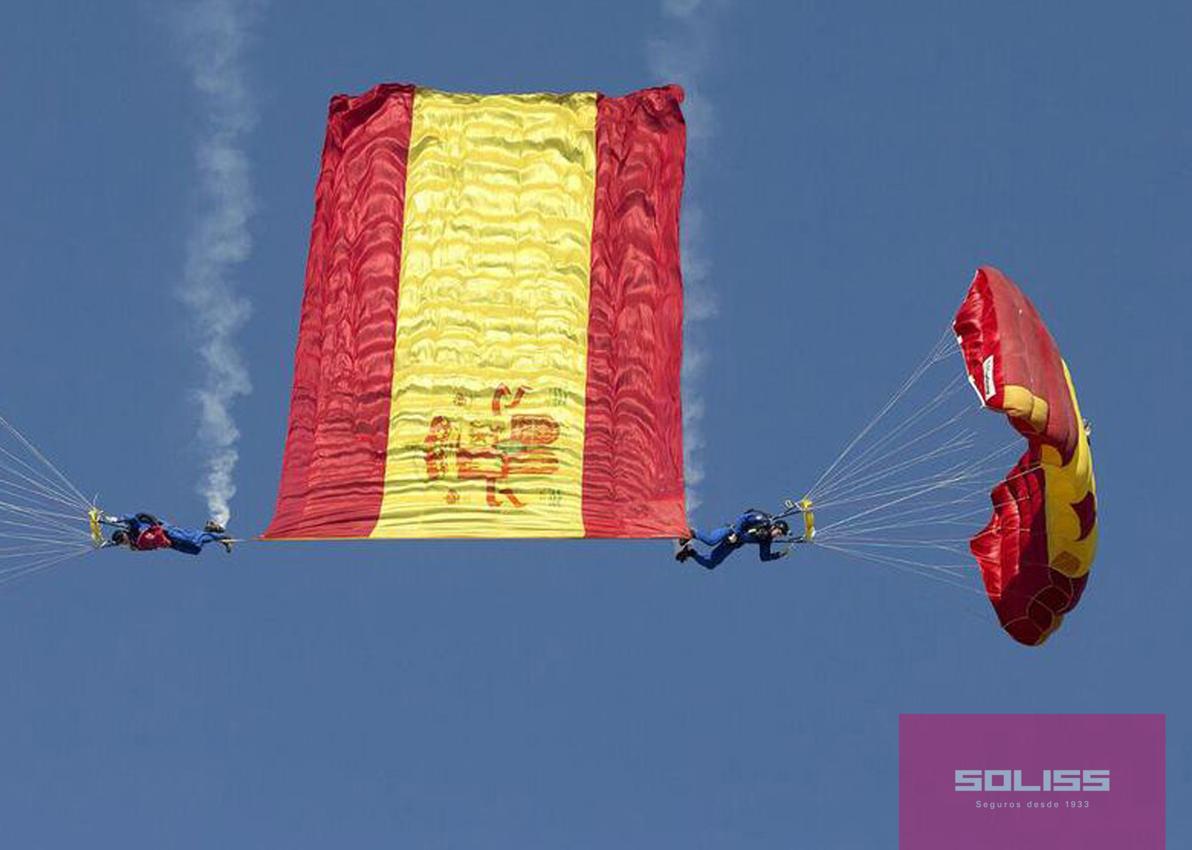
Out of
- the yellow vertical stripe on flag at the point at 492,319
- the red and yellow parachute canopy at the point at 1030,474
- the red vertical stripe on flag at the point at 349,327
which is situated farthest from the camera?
the red vertical stripe on flag at the point at 349,327

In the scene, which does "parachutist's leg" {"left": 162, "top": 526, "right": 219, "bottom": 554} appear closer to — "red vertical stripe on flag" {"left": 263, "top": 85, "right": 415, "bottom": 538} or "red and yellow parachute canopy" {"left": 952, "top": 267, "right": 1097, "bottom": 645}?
"red vertical stripe on flag" {"left": 263, "top": 85, "right": 415, "bottom": 538}

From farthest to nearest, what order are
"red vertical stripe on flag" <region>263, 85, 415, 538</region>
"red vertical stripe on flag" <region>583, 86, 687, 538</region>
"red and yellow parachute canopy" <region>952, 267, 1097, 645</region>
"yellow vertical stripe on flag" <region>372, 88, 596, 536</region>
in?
"red vertical stripe on flag" <region>263, 85, 415, 538</region>, "red vertical stripe on flag" <region>583, 86, 687, 538</region>, "yellow vertical stripe on flag" <region>372, 88, 596, 536</region>, "red and yellow parachute canopy" <region>952, 267, 1097, 645</region>

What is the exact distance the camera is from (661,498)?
35.4 m

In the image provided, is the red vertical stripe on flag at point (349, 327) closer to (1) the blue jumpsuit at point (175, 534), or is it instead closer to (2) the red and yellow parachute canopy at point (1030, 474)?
(1) the blue jumpsuit at point (175, 534)

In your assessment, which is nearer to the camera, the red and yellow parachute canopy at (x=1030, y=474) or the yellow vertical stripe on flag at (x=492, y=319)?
the red and yellow parachute canopy at (x=1030, y=474)

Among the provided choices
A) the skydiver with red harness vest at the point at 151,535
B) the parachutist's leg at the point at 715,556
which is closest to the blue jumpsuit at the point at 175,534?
the skydiver with red harness vest at the point at 151,535

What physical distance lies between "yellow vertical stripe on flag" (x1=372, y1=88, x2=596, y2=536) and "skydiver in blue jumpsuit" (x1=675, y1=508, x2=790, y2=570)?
3.91 feet

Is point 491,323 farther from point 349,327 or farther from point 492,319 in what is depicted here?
point 349,327

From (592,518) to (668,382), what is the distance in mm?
2074

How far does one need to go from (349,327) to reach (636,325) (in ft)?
9.90

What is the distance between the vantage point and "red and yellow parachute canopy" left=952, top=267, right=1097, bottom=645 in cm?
3403

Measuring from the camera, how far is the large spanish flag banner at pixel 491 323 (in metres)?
35.3

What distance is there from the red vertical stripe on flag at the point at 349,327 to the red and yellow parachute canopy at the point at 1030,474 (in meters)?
6.09

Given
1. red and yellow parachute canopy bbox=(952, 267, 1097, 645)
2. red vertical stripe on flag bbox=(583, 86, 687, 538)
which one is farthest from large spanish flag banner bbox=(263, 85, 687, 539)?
red and yellow parachute canopy bbox=(952, 267, 1097, 645)
